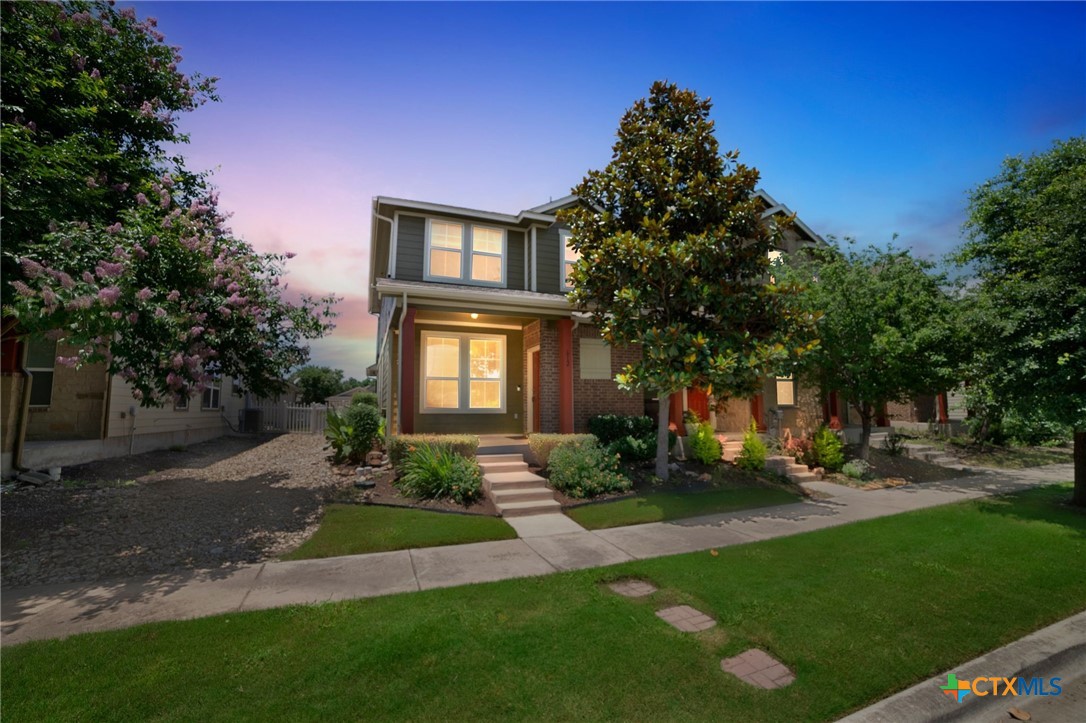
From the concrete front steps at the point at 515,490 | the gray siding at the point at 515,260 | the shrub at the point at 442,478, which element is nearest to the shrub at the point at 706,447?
the concrete front steps at the point at 515,490

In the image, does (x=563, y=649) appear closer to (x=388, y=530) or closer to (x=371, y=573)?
(x=371, y=573)

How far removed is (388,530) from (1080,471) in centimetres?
1245

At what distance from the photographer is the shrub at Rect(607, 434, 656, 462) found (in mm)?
11125

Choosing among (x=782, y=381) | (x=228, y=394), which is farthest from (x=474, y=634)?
(x=228, y=394)

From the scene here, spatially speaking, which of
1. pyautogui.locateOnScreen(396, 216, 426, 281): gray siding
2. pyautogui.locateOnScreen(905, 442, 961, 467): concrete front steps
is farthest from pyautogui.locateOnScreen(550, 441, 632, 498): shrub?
pyautogui.locateOnScreen(905, 442, 961, 467): concrete front steps

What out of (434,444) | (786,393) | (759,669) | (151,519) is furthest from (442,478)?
(786,393)

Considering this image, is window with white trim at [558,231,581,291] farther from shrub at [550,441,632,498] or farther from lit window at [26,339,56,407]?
lit window at [26,339,56,407]

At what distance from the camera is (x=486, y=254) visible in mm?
13242

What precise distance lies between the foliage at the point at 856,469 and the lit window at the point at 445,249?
1109 centimetres

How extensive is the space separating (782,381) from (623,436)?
23.8ft

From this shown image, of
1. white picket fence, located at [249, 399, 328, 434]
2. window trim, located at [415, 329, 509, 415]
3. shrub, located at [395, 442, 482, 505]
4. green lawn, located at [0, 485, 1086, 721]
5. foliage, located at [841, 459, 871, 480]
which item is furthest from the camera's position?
white picket fence, located at [249, 399, 328, 434]

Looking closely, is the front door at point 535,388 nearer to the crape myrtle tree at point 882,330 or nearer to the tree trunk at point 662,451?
the tree trunk at point 662,451

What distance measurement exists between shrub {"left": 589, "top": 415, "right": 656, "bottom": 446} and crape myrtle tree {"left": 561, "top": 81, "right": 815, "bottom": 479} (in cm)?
165

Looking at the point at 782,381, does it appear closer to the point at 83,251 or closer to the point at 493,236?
the point at 493,236
